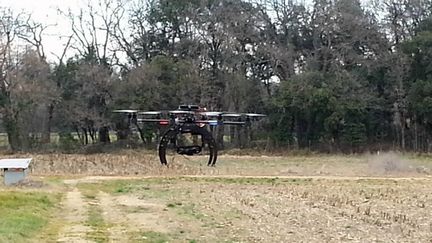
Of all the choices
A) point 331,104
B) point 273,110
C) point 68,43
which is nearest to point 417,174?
point 331,104

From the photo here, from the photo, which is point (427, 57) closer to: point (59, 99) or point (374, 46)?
point (374, 46)

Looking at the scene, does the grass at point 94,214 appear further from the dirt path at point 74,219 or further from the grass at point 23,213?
the grass at point 23,213

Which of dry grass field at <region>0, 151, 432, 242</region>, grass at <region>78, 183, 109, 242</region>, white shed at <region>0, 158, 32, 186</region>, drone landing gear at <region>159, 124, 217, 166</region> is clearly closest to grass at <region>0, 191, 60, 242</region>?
dry grass field at <region>0, 151, 432, 242</region>

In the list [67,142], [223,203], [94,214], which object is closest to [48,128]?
[67,142]

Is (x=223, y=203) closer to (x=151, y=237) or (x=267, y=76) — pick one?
(x=151, y=237)

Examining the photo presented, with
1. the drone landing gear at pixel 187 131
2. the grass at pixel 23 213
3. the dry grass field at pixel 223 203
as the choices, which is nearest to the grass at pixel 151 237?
the dry grass field at pixel 223 203

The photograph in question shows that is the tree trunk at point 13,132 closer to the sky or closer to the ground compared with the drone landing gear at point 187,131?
closer to the sky
